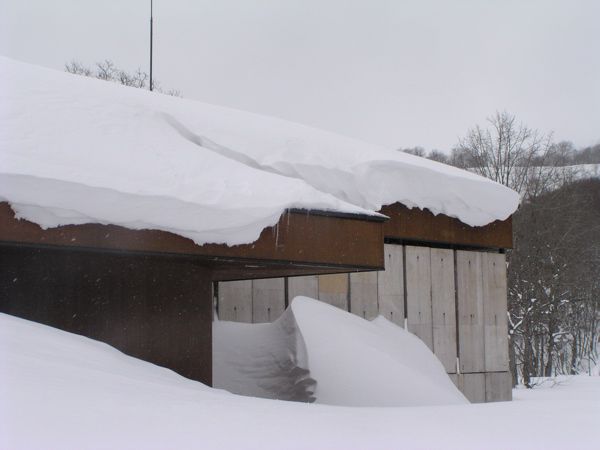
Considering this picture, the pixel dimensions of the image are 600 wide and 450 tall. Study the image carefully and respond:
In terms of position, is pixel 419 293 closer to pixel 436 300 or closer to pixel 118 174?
pixel 436 300

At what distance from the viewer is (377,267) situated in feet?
21.7

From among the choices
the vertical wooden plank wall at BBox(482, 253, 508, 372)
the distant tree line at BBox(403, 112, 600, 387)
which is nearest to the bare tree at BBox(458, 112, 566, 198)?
the distant tree line at BBox(403, 112, 600, 387)

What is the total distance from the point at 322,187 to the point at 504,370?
13.4ft

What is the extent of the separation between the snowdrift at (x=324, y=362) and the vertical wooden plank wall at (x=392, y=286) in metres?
0.50

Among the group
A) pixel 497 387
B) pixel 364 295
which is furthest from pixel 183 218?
pixel 497 387

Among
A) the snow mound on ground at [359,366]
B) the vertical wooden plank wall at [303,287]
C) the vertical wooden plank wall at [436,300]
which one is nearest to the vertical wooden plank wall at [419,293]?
the vertical wooden plank wall at [436,300]

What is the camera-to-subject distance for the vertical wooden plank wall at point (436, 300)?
8.72 m

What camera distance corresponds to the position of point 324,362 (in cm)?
771

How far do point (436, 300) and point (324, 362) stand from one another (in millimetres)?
2642

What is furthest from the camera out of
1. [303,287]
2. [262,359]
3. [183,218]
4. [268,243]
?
[303,287]

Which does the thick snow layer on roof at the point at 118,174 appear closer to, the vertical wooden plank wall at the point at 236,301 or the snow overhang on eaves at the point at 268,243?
the snow overhang on eaves at the point at 268,243

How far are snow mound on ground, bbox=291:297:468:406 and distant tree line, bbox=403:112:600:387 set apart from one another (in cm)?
1547

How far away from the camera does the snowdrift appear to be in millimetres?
7508

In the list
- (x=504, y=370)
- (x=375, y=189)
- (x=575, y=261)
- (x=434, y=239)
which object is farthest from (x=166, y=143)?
(x=575, y=261)
